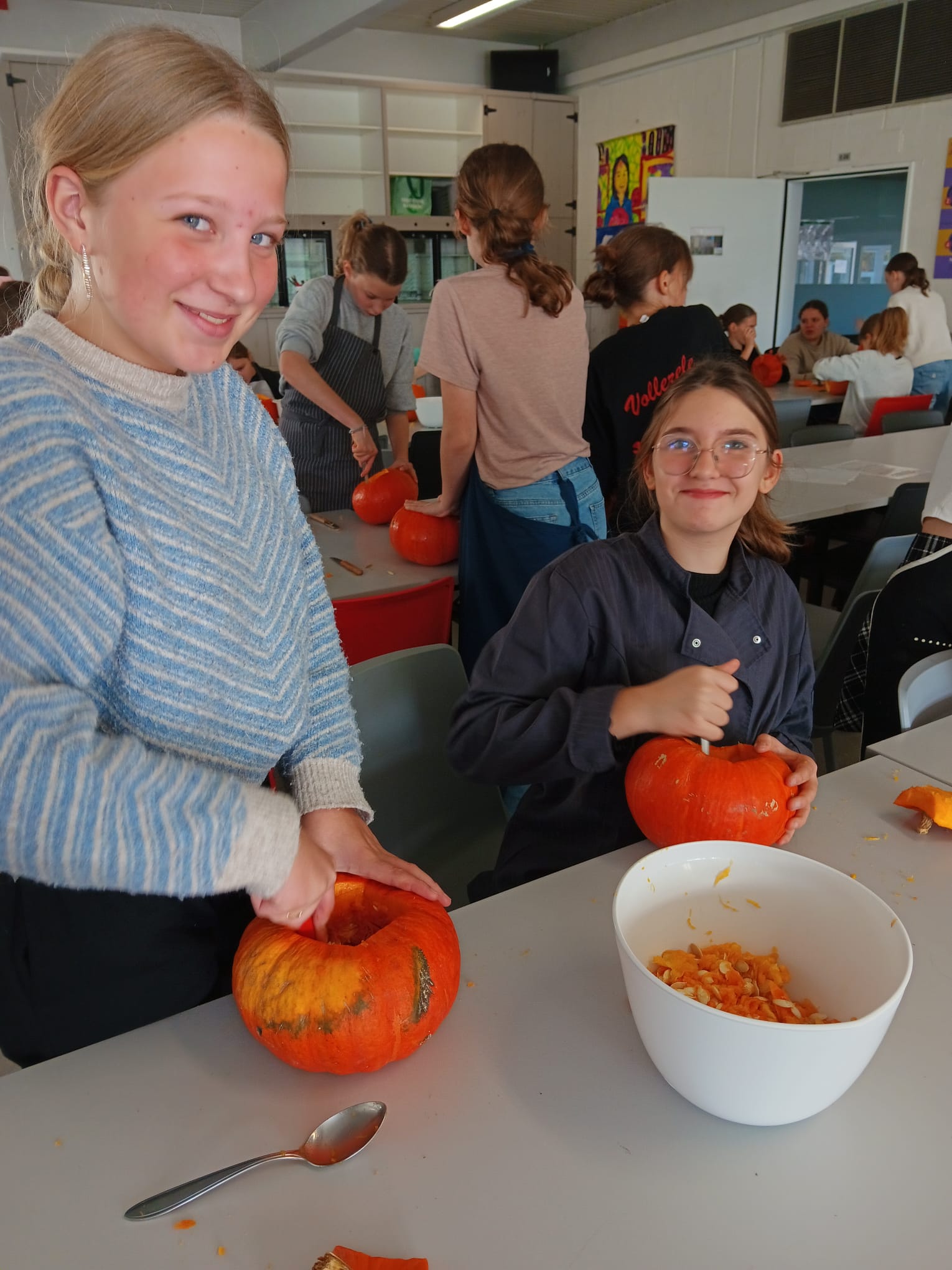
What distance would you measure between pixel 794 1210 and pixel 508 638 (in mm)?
876

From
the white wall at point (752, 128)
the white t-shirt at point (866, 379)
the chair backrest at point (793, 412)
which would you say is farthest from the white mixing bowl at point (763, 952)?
the white wall at point (752, 128)

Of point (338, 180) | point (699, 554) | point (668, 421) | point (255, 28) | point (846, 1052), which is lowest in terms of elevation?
point (846, 1052)

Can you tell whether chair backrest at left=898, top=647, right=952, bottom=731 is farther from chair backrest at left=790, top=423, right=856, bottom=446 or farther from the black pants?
chair backrest at left=790, top=423, right=856, bottom=446

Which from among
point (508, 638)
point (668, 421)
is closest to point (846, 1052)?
point (508, 638)

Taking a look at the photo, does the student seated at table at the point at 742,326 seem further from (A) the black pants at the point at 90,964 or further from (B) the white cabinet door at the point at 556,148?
(A) the black pants at the point at 90,964

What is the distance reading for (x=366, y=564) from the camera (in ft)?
8.79

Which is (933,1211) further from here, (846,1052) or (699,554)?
(699,554)

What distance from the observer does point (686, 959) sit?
0.91m

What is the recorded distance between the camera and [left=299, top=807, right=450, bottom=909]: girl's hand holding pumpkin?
979 mm

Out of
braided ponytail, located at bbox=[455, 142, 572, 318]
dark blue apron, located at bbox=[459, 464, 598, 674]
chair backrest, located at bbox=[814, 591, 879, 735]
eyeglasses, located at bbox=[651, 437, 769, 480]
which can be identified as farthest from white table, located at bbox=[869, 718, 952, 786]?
braided ponytail, located at bbox=[455, 142, 572, 318]

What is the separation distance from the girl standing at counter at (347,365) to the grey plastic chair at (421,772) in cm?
160

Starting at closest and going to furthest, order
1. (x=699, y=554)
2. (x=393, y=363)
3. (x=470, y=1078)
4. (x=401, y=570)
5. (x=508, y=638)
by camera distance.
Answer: (x=470, y=1078), (x=508, y=638), (x=699, y=554), (x=401, y=570), (x=393, y=363)

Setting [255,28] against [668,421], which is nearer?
[668,421]

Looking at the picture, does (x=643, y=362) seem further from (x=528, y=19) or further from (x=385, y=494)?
(x=528, y=19)
